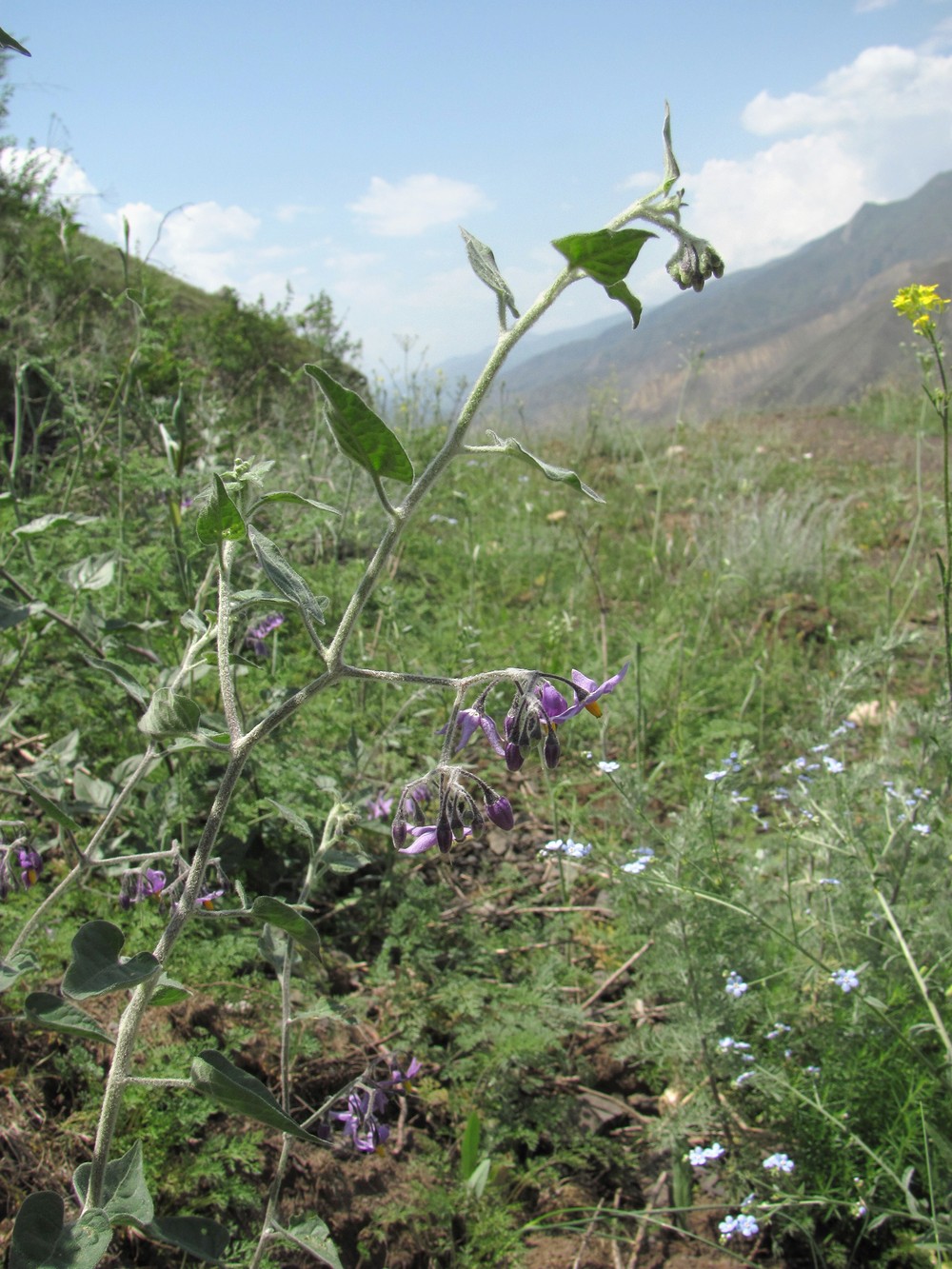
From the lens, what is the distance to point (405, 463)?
0.85 m

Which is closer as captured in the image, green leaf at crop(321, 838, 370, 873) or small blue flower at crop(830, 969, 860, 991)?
green leaf at crop(321, 838, 370, 873)

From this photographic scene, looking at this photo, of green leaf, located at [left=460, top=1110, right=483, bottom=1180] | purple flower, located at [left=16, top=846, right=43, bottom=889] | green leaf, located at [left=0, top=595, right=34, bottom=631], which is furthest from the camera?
green leaf, located at [left=460, top=1110, right=483, bottom=1180]

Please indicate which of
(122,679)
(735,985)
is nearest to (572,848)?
(735,985)

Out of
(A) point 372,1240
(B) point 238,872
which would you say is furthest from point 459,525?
(A) point 372,1240

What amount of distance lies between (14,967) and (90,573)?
886mm

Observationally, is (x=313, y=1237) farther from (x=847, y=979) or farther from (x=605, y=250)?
(x=605, y=250)

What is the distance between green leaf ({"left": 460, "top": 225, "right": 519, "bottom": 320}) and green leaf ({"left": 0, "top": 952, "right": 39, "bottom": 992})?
3.23ft

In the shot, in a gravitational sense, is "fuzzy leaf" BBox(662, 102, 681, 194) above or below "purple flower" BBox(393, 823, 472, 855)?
above

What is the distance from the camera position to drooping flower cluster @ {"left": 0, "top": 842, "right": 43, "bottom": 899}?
1188 millimetres

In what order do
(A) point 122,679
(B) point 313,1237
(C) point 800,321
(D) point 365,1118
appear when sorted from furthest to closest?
(C) point 800,321, (D) point 365,1118, (A) point 122,679, (B) point 313,1237

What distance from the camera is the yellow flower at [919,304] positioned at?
1797mm

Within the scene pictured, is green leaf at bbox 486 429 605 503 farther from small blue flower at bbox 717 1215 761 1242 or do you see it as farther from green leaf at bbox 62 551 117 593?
small blue flower at bbox 717 1215 761 1242

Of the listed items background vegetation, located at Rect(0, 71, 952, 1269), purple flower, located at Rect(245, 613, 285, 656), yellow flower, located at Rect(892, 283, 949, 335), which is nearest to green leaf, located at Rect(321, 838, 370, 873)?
background vegetation, located at Rect(0, 71, 952, 1269)

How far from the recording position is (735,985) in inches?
67.0
